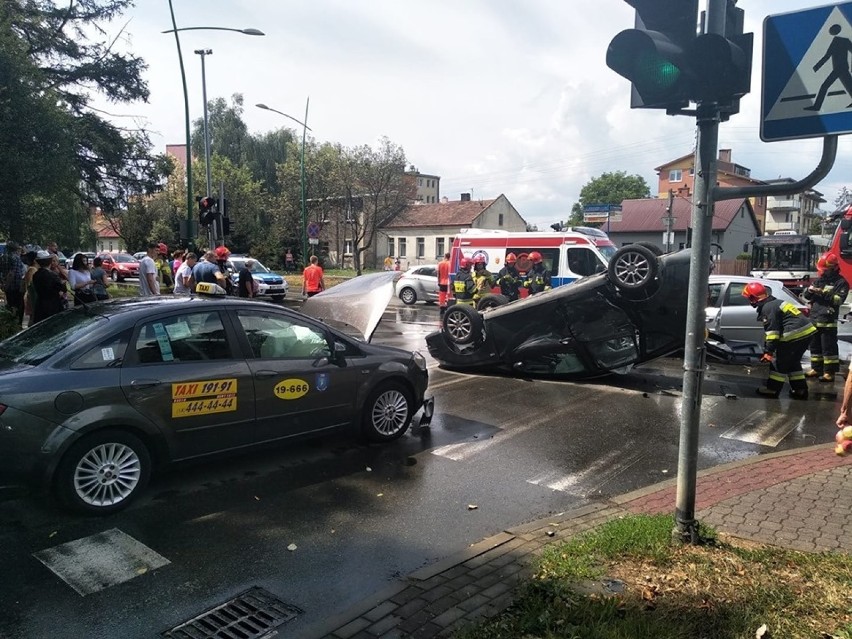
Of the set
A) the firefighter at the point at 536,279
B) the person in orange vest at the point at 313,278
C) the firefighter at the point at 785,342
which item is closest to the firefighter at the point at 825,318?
the firefighter at the point at 785,342

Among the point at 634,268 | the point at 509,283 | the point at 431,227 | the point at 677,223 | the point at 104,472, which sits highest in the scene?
the point at 677,223

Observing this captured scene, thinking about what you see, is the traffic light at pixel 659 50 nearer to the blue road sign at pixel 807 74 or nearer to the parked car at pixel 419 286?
the blue road sign at pixel 807 74

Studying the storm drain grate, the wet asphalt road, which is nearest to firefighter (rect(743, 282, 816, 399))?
the wet asphalt road

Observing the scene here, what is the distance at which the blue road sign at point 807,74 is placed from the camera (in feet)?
9.46

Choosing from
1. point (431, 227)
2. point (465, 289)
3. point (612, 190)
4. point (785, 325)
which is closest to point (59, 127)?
point (465, 289)

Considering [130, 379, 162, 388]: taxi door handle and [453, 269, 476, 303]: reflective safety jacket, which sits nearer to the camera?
[130, 379, 162, 388]: taxi door handle

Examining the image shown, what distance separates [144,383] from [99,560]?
1.33 meters

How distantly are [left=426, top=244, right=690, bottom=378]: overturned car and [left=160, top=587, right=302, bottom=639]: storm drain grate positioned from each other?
21.9 ft

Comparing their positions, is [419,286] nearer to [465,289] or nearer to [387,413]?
[465,289]

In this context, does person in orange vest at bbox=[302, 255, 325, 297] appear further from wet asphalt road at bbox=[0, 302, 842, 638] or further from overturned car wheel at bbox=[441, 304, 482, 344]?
wet asphalt road at bbox=[0, 302, 842, 638]

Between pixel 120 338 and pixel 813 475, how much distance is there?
19.2 feet

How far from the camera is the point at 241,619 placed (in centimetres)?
340

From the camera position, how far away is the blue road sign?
2.88 metres

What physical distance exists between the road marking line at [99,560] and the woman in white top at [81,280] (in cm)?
726
